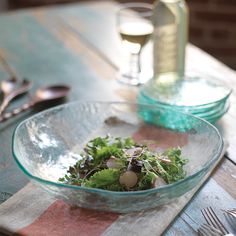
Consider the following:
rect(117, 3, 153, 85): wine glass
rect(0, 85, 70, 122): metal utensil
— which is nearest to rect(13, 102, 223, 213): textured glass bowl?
rect(0, 85, 70, 122): metal utensil

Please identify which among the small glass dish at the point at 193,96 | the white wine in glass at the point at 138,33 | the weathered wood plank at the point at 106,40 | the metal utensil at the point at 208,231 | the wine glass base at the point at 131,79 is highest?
the white wine in glass at the point at 138,33

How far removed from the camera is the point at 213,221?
0.74m

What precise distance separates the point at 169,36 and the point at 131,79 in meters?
0.17

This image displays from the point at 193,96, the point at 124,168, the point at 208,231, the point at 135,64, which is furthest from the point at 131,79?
the point at 208,231

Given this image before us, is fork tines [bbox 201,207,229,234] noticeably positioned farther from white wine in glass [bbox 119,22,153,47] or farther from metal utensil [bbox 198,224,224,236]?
white wine in glass [bbox 119,22,153,47]

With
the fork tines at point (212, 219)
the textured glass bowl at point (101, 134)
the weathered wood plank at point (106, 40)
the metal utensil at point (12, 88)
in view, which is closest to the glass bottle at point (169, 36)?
the weathered wood plank at point (106, 40)

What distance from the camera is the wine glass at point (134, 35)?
51.4 inches

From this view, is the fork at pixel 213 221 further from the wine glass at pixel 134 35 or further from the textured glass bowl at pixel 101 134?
the wine glass at pixel 134 35

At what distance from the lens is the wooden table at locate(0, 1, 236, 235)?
0.85 meters

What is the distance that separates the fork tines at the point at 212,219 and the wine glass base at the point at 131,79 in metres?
0.57

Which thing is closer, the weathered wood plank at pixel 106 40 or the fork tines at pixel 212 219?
the fork tines at pixel 212 219

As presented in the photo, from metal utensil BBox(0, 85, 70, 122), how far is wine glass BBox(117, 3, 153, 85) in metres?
0.16

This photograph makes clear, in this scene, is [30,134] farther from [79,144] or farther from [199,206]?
[199,206]

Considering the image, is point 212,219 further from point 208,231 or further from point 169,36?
point 169,36
